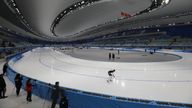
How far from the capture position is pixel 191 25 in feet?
106

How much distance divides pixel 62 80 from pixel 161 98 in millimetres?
4918

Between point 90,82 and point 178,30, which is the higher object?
point 178,30

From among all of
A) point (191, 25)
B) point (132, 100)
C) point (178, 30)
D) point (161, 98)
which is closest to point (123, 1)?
point (161, 98)

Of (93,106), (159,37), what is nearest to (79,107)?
(93,106)

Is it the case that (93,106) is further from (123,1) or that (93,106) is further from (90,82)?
(123,1)

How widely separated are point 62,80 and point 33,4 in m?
8.52

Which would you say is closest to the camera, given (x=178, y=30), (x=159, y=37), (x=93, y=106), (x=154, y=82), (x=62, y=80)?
(x=93, y=106)

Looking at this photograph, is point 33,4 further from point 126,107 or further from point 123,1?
point 126,107

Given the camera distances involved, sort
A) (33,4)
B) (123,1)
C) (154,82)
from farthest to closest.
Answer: (123,1)
(33,4)
(154,82)

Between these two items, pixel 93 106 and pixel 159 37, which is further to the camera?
pixel 159 37

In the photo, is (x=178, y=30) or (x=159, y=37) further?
(x=159, y=37)

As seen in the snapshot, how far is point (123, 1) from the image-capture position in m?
18.4

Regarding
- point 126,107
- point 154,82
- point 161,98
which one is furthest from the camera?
point 154,82

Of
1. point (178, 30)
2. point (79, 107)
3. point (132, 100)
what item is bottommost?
point (79, 107)
